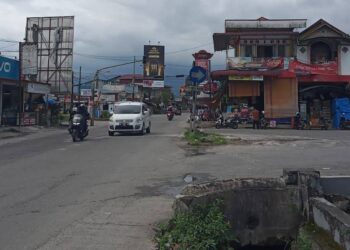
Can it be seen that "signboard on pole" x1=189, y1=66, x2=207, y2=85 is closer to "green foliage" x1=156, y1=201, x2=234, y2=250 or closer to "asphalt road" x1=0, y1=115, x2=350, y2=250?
"asphalt road" x1=0, y1=115, x2=350, y2=250

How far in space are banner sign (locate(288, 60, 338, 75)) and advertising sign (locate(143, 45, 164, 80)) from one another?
140 ft

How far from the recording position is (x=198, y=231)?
626 centimetres

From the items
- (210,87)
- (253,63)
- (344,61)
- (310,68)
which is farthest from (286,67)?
(210,87)

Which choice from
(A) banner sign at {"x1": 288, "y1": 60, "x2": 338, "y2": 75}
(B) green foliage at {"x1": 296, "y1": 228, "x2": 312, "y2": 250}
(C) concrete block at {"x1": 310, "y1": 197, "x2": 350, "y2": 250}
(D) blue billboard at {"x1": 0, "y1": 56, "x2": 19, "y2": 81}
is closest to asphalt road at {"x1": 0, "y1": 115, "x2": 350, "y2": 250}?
(B) green foliage at {"x1": 296, "y1": 228, "x2": 312, "y2": 250}

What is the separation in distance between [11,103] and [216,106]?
74.3 ft

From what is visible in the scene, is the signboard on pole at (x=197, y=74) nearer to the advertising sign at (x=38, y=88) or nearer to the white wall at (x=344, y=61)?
the white wall at (x=344, y=61)

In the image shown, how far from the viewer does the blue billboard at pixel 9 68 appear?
33469 millimetres

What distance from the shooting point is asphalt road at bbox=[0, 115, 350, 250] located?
6910 mm

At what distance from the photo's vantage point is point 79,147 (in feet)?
66.3

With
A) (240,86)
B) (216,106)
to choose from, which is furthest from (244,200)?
(216,106)

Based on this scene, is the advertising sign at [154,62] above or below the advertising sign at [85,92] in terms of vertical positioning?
above

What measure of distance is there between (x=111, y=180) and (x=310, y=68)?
91.9 feet

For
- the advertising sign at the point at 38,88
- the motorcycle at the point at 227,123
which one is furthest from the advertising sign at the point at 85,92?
the motorcycle at the point at 227,123

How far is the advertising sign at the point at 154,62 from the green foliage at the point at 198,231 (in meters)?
71.8
